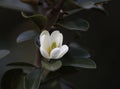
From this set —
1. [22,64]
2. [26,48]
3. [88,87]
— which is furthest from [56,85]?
[88,87]

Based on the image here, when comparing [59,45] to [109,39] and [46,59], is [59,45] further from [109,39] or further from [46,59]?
[109,39]

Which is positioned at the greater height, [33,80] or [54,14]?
[54,14]

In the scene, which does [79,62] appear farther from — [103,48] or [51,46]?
[103,48]

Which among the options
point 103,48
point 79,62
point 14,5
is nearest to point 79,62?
point 79,62

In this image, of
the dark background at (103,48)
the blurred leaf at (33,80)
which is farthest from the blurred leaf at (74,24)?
the dark background at (103,48)

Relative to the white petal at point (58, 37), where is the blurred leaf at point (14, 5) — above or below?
below

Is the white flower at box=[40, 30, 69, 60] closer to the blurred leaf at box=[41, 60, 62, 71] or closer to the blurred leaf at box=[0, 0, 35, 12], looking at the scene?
the blurred leaf at box=[41, 60, 62, 71]

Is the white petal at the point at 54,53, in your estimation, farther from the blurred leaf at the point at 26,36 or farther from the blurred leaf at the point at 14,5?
the blurred leaf at the point at 14,5
